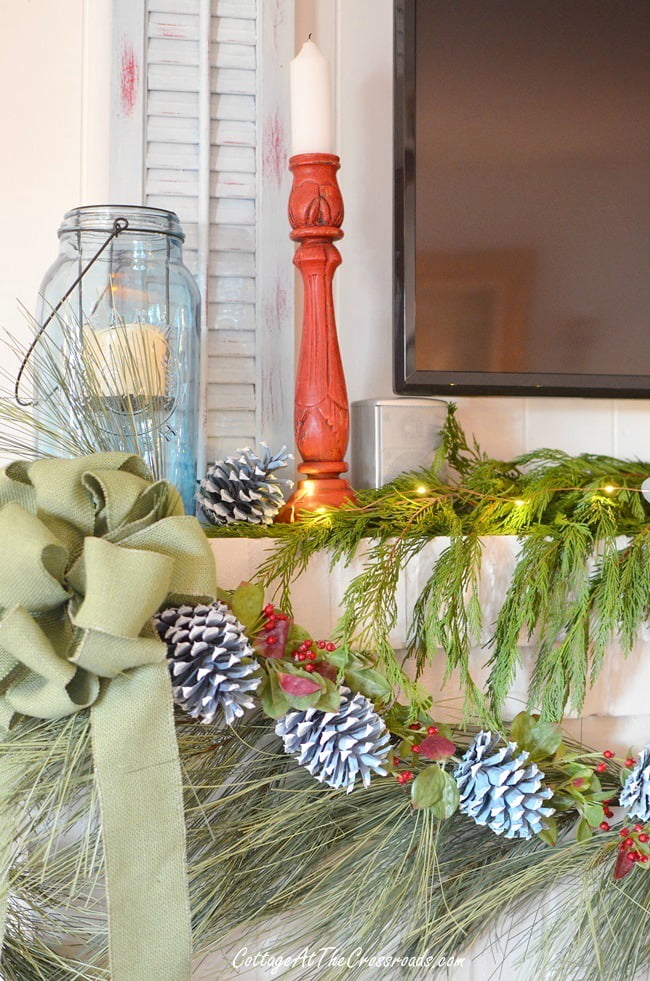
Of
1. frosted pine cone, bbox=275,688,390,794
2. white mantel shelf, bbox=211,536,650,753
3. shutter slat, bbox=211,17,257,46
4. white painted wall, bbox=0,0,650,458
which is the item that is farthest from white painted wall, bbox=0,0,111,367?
frosted pine cone, bbox=275,688,390,794

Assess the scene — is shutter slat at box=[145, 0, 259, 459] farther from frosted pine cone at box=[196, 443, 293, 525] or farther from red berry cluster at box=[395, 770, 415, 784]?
A: red berry cluster at box=[395, 770, 415, 784]

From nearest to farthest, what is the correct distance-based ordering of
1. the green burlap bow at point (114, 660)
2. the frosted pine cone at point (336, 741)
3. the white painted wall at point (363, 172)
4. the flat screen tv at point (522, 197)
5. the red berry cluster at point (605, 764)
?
the green burlap bow at point (114, 660), the frosted pine cone at point (336, 741), the red berry cluster at point (605, 764), the flat screen tv at point (522, 197), the white painted wall at point (363, 172)

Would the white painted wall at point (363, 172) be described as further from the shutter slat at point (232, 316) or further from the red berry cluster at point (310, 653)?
the red berry cluster at point (310, 653)

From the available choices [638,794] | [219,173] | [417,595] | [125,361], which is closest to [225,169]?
[219,173]

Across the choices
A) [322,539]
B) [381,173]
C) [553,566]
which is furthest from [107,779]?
[381,173]

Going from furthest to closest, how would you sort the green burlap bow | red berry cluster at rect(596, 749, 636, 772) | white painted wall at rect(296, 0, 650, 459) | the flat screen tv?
1. white painted wall at rect(296, 0, 650, 459)
2. the flat screen tv
3. red berry cluster at rect(596, 749, 636, 772)
4. the green burlap bow

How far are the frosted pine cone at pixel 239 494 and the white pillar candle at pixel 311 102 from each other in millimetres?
276

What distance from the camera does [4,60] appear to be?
3.01 feet

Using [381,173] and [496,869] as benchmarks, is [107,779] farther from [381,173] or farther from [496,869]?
[381,173]

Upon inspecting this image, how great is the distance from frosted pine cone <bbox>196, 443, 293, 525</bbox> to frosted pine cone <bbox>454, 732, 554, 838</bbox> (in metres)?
0.25

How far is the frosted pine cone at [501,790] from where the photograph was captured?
2.13 feet

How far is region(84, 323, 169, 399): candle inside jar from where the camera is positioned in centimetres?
66

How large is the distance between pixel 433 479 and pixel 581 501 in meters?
0.13

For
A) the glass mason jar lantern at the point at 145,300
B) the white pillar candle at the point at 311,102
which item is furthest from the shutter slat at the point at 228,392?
the white pillar candle at the point at 311,102
